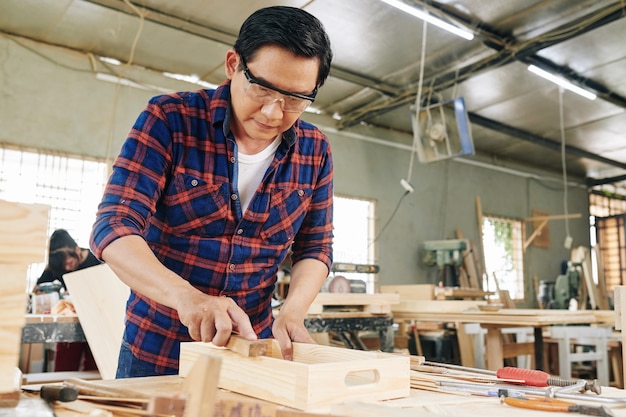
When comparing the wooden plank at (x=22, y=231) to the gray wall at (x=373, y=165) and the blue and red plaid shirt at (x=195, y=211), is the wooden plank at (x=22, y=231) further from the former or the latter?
the gray wall at (x=373, y=165)

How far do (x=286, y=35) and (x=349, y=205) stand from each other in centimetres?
679

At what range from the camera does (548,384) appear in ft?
4.08

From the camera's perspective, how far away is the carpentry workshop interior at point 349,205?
1.02 metres

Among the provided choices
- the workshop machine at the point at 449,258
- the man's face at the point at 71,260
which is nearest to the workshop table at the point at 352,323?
the man's face at the point at 71,260

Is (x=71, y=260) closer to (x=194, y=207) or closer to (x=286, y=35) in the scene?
(x=194, y=207)

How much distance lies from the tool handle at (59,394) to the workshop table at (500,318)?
3.37 meters

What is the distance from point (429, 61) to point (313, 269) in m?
5.39

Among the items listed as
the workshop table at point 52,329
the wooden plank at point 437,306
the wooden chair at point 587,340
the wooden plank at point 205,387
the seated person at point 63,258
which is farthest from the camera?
the seated person at point 63,258

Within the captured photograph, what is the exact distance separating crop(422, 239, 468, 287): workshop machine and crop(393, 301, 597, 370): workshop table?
10.6ft

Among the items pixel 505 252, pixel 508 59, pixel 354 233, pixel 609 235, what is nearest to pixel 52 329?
pixel 508 59

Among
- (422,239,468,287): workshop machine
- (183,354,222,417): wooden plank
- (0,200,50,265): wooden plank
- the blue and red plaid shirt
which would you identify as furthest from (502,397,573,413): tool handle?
(422,239,468,287): workshop machine

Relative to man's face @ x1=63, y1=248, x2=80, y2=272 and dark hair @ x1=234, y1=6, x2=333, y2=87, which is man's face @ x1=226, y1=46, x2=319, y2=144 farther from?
man's face @ x1=63, y1=248, x2=80, y2=272

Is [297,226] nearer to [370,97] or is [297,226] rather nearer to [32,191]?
[32,191]

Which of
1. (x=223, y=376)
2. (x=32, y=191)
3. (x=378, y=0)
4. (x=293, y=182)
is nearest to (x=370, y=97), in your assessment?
(x=378, y=0)
